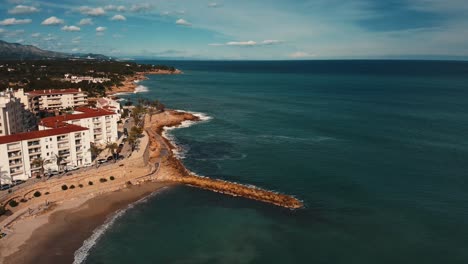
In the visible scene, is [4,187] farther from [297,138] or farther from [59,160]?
[297,138]

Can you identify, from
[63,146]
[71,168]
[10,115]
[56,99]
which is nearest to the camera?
[63,146]

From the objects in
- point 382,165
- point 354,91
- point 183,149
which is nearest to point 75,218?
point 183,149

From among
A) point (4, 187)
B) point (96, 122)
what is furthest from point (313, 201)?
point (96, 122)

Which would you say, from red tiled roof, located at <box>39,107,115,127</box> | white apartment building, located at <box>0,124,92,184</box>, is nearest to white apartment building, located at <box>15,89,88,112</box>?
red tiled roof, located at <box>39,107,115,127</box>

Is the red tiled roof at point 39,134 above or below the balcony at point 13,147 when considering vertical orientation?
above

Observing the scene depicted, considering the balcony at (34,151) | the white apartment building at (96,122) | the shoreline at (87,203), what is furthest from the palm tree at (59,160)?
the white apartment building at (96,122)

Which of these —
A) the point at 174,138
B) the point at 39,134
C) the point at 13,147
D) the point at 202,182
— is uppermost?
the point at 39,134

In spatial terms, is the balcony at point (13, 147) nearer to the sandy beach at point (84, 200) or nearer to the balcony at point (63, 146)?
the balcony at point (63, 146)

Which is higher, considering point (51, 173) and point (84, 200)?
point (51, 173)
